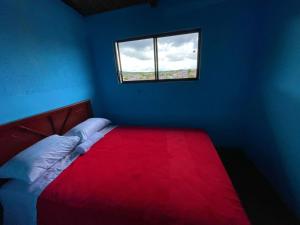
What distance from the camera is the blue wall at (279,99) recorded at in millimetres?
1384

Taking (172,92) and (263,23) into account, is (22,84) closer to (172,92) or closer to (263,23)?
(172,92)

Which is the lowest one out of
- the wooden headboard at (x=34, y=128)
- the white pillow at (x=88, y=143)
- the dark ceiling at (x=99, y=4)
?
the white pillow at (x=88, y=143)

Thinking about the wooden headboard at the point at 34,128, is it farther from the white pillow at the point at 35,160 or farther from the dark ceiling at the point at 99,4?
the dark ceiling at the point at 99,4

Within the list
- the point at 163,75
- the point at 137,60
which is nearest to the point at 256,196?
the point at 163,75

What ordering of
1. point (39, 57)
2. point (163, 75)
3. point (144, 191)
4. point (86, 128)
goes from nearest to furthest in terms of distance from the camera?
1. point (144, 191)
2. point (39, 57)
3. point (86, 128)
4. point (163, 75)

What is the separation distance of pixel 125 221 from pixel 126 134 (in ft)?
4.24

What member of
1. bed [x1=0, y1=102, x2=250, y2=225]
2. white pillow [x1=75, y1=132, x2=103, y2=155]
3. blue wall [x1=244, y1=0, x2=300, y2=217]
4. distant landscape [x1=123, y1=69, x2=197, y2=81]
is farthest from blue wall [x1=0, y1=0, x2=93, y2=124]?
blue wall [x1=244, y1=0, x2=300, y2=217]

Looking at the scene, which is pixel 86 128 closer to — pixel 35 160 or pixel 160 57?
pixel 35 160

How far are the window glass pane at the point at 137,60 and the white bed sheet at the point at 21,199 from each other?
2000 millimetres

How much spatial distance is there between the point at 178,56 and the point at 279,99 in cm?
153

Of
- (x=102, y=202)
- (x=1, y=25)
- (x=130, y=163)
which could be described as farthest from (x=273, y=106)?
(x=1, y=25)

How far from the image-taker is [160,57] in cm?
245

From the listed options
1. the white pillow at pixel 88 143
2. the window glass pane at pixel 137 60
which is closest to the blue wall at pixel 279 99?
the window glass pane at pixel 137 60

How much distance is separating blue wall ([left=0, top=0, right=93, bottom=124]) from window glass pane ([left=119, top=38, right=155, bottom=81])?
29.1 inches
